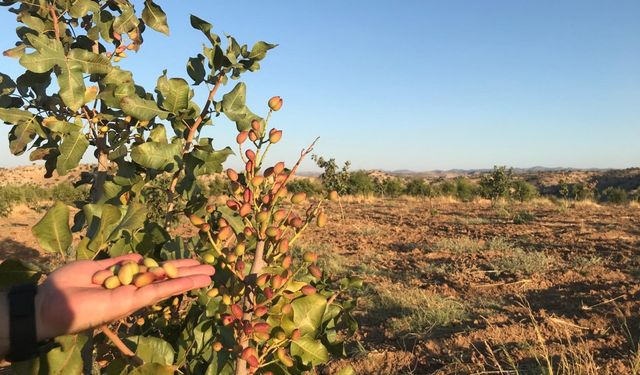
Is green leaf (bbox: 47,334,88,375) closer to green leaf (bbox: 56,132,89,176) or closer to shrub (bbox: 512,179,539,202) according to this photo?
green leaf (bbox: 56,132,89,176)

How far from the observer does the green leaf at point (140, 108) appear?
64.2 inches

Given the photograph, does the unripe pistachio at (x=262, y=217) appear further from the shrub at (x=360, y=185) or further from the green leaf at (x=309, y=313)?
the shrub at (x=360, y=185)

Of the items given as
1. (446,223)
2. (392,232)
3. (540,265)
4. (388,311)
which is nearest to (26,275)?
(388,311)

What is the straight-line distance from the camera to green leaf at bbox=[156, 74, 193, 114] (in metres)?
1.62

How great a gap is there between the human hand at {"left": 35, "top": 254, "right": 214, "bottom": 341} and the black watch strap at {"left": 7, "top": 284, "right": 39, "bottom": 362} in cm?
2

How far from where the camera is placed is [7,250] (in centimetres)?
→ 996

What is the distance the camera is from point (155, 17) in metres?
1.92

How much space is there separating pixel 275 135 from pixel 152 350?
0.81 m

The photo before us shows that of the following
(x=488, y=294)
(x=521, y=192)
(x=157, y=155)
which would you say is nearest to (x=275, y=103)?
(x=157, y=155)

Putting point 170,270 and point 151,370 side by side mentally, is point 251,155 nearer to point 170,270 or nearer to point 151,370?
point 170,270

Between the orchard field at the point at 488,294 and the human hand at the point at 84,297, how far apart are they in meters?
2.55

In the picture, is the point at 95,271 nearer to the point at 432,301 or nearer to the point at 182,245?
the point at 182,245

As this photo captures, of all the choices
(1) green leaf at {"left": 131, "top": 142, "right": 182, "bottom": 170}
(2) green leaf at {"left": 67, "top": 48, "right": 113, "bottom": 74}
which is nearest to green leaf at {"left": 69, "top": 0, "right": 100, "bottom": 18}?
(2) green leaf at {"left": 67, "top": 48, "right": 113, "bottom": 74}

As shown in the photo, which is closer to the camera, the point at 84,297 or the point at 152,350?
the point at 84,297
